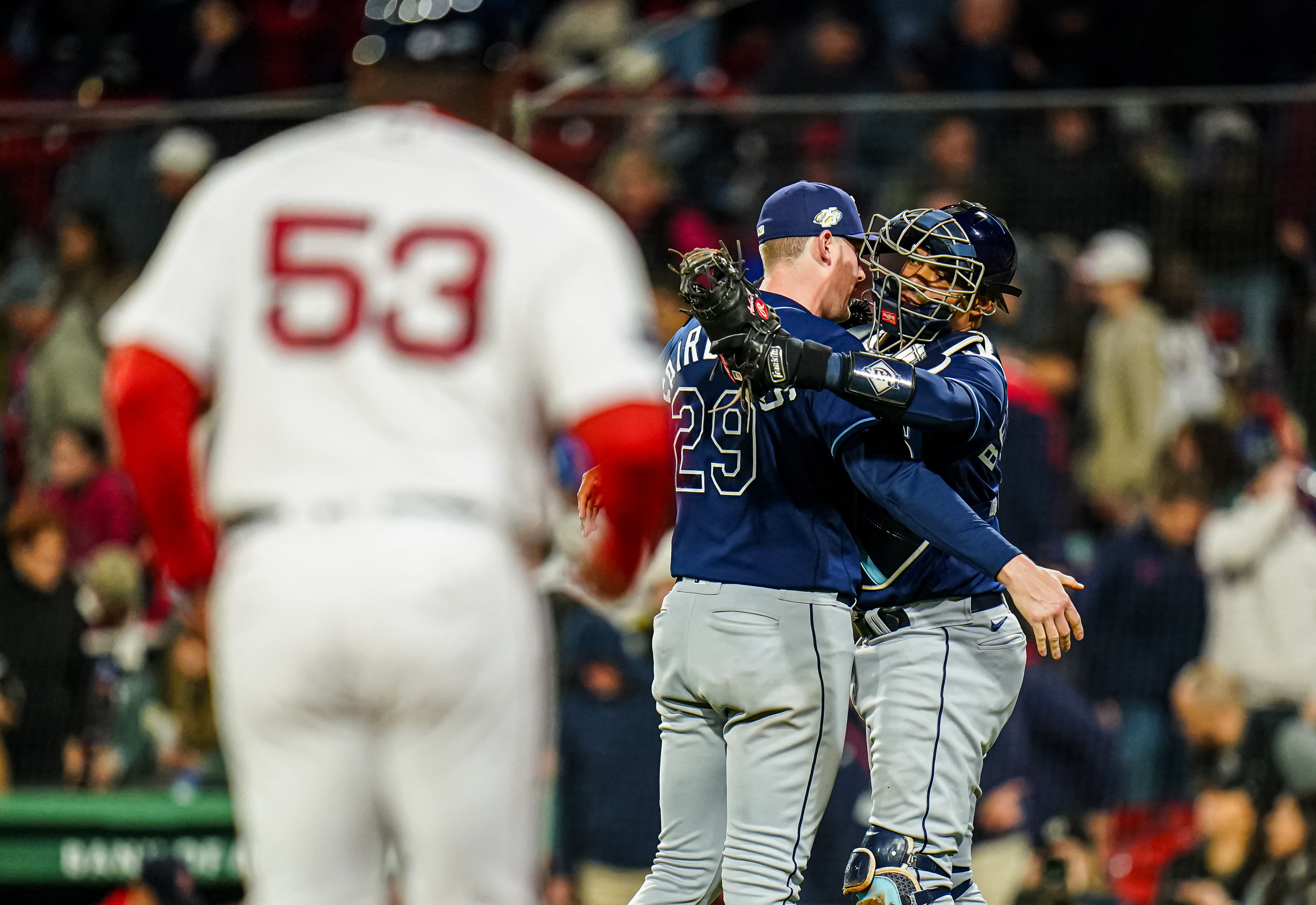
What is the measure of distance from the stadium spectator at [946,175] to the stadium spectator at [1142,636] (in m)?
2.08

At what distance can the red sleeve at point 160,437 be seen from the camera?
8.64ft

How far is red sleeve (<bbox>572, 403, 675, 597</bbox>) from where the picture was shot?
2.58m

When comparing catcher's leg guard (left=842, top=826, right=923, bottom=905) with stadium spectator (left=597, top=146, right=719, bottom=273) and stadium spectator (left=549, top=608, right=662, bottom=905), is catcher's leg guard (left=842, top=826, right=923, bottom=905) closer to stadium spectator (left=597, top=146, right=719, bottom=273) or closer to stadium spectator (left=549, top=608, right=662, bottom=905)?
stadium spectator (left=549, top=608, right=662, bottom=905)

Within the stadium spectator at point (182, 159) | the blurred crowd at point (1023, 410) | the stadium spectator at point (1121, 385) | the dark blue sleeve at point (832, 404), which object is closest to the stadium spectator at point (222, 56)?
the blurred crowd at point (1023, 410)

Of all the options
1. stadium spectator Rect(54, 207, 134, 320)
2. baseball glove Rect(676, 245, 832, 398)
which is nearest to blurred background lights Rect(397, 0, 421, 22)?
baseball glove Rect(676, 245, 832, 398)

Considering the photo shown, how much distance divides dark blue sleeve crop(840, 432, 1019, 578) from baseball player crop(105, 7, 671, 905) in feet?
5.07

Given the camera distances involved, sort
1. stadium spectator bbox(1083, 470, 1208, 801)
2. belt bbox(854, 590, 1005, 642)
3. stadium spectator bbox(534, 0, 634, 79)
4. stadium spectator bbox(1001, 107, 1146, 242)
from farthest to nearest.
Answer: stadium spectator bbox(534, 0, 634, 79), stadium spectator bbox(1001, 107, 1146, 242), stadium spectator bbox(1083, 470, 1208, 801), belt bbox(854, 590, 1005, 642)

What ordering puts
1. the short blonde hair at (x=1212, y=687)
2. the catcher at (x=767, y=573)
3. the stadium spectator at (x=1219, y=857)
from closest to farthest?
the catcher at (x=767, y=573), the stadium spectator at (x=1219, y=857), the short blonde hair at (x=1212, y=687)

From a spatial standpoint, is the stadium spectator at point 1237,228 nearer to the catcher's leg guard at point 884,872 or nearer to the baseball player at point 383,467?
the catcher's leg guard at point 884,872

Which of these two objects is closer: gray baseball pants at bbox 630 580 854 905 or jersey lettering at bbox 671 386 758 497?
gray baseball pants at bbox 630 580 854 905

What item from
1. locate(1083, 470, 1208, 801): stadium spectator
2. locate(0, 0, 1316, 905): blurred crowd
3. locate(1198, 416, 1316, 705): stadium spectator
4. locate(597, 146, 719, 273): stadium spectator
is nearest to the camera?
locate(0, 0, 1316, 905): blurred crowd

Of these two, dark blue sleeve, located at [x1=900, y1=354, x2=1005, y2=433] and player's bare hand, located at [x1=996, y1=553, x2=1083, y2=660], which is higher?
dark blue sleeve, located at [x1=900, y1=354, x2=1005, y2=433]

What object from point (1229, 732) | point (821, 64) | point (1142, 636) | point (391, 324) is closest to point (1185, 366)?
point (1142, 636)

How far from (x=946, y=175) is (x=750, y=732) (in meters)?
5.76
